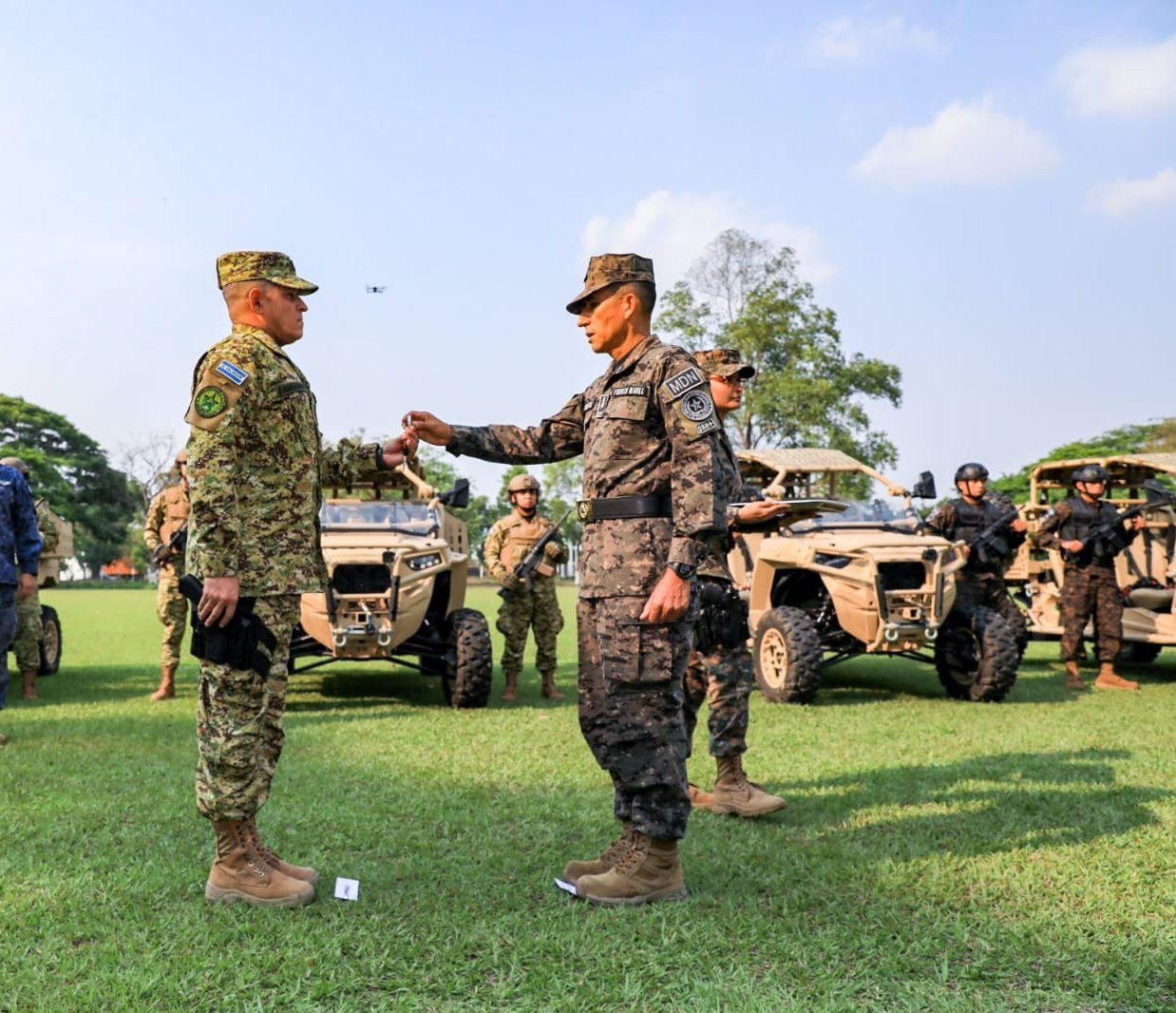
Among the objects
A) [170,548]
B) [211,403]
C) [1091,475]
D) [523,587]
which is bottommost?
[523,587]

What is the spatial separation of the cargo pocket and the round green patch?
1.42m

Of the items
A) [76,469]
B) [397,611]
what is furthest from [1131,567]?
[76,469]

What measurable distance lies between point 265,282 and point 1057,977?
3244 mm

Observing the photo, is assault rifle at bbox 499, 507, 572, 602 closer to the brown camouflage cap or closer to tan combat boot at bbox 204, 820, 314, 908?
the brown camouflage cap

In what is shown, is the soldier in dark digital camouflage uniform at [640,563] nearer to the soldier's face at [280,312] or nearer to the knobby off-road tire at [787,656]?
the soldier's face at [280,312]

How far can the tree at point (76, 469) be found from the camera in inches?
2237

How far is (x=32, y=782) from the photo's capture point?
5.39 m

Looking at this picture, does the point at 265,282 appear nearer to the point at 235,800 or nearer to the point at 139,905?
the point at 235,800

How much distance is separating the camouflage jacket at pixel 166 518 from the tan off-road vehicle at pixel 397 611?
3.68 ft

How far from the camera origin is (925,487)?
9.37m

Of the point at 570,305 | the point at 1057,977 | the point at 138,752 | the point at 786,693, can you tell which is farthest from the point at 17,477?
the point at 1057,977

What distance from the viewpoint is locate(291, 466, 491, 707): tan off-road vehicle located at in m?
8.13

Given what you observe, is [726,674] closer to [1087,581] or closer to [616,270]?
[616,270]

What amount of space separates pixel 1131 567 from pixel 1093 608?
1418 millimetres
